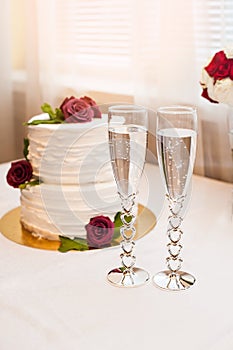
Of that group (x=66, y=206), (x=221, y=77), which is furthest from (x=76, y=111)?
(x=221, y=77)

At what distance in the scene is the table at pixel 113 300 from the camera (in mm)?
793

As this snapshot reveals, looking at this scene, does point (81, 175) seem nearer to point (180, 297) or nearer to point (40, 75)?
point (180, 297)

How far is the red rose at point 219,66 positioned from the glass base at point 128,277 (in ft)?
1.67

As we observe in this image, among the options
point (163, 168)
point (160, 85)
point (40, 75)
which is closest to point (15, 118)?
point (40, 75)

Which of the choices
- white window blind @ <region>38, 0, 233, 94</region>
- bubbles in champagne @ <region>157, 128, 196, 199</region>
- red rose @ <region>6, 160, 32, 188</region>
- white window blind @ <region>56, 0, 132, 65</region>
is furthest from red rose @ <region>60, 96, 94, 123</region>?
white window blind @ <region>56, 0, 132, 65</region>

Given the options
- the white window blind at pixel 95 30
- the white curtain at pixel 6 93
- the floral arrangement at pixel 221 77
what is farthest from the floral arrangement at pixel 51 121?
the white curtain at pixel 6 93

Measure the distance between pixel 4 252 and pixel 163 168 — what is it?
0.39 meters

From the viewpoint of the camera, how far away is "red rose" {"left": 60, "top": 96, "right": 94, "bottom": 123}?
1242 mm

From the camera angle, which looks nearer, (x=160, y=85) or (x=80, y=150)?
(x=80, y=150)

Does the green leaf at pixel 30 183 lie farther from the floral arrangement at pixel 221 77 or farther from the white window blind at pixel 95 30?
the white window blind at pixel 95 30

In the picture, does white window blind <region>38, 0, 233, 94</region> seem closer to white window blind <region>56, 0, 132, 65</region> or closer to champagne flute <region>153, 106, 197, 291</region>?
white window blind <region>56, 0, 132, 65</region>

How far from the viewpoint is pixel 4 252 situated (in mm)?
1112

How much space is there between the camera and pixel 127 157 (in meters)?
0.92

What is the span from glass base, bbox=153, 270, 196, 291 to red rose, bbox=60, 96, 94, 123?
0.42m
